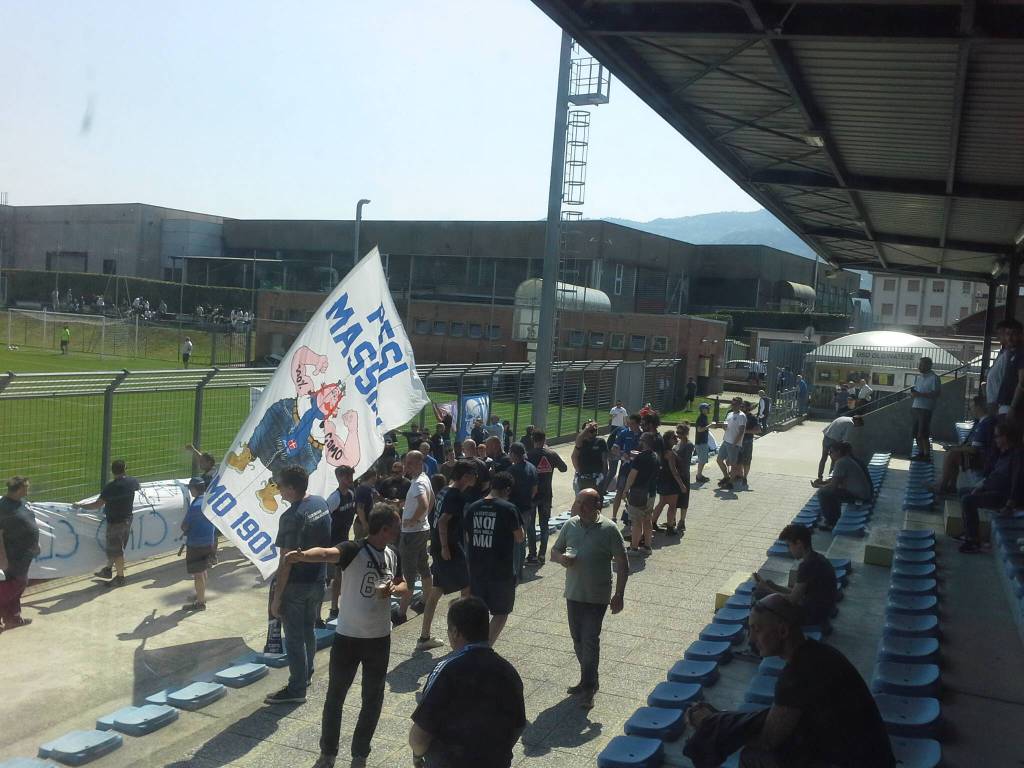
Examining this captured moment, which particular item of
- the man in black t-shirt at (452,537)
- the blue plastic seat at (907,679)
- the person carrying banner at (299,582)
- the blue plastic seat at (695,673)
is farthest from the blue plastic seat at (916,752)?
the person carrying banner at (299,582)

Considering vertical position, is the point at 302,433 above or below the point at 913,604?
above

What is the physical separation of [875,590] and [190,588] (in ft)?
24.2

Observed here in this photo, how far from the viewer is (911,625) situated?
293 inches

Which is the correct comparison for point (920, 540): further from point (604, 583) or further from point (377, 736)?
point (377, 736)

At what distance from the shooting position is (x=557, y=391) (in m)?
27.9

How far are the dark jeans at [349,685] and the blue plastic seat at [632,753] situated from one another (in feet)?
4.95

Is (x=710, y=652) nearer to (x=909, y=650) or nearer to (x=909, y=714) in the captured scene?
(x=909, y=650)

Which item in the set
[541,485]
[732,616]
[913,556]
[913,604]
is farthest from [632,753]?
[541,485]

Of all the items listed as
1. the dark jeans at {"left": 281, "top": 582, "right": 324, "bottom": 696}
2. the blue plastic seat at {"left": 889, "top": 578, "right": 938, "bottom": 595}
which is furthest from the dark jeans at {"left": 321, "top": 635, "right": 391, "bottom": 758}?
the blue plastic seat at {"left": 889, "top": 578, "right": 938, "bottom": 595}

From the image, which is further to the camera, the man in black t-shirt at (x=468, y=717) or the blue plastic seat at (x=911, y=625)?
the blue plastic seat at (x=911, y=625)

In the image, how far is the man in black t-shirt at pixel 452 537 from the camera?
8.24 m

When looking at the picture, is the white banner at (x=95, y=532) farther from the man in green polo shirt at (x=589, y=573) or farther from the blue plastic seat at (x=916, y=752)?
the blue plastic seat at (x=916, y=752)

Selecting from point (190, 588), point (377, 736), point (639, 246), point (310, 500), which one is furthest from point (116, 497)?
point (639, 246)

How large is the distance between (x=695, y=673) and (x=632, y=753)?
1749mm
